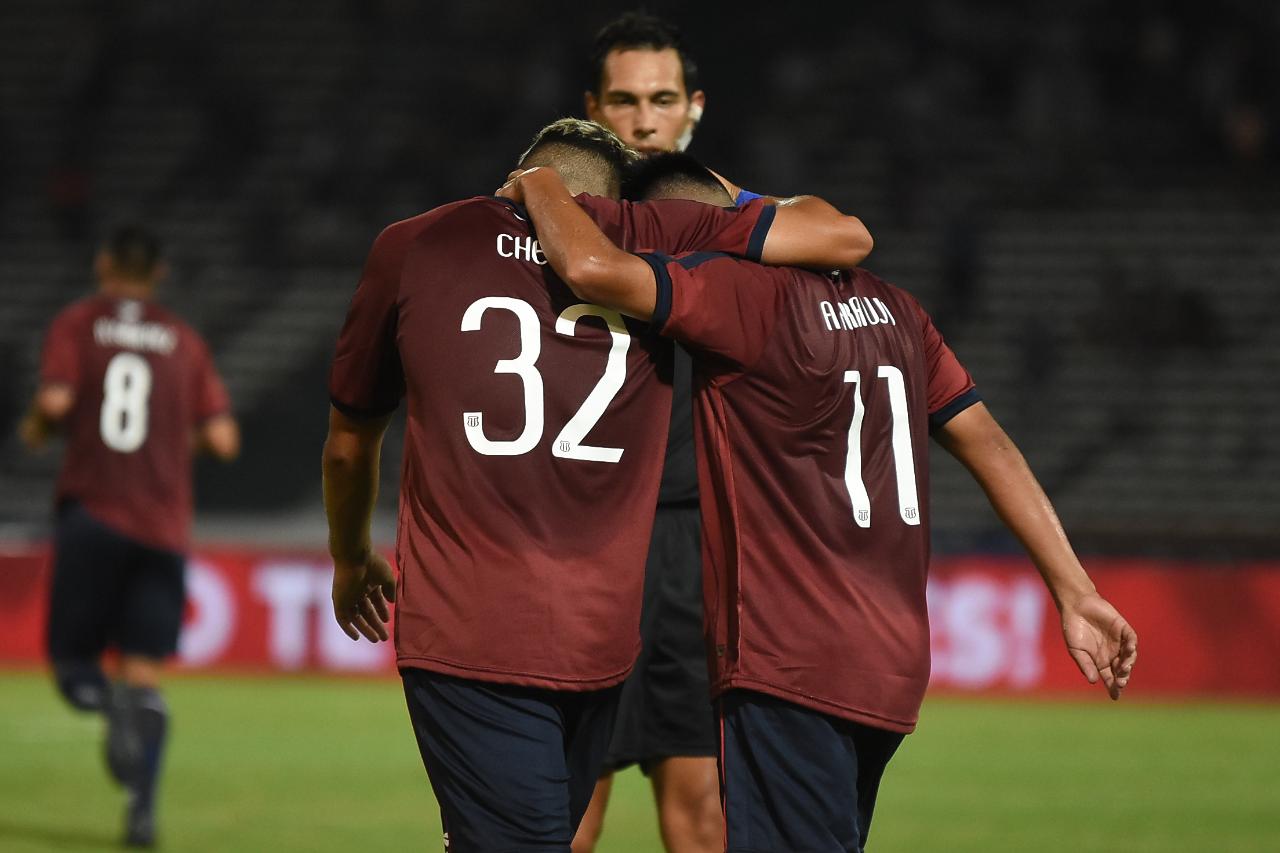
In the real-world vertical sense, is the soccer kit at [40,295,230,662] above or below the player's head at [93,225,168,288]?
below

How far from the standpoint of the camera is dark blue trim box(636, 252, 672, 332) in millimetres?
3363

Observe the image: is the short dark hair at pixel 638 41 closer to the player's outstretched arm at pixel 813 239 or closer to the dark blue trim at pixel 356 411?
the player's outstretched arm at pixel 813 239

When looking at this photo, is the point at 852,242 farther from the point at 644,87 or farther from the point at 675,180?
the point at 644,87

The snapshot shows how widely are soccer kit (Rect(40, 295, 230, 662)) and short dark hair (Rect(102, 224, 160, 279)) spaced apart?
0.17m

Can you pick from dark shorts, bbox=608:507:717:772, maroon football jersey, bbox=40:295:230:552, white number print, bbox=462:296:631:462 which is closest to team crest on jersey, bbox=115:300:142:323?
maroon football jersey, bbox=40:295:230:552

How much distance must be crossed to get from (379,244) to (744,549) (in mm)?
872

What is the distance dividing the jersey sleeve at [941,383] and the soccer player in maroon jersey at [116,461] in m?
4.41

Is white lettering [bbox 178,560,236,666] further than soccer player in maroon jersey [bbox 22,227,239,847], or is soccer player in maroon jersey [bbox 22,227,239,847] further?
white lettering [bbox 178,560,236,666]

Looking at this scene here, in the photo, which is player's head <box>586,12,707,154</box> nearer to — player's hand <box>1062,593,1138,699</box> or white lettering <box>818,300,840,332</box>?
white lettering <box>818,300,840,332</box>

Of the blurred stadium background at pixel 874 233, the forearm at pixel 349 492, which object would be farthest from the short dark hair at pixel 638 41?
the blurred stadium background at pixel 874 233

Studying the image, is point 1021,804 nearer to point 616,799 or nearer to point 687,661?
point 616,799

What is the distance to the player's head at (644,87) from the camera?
17.3 feet

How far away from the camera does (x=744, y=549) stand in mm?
A: 3512

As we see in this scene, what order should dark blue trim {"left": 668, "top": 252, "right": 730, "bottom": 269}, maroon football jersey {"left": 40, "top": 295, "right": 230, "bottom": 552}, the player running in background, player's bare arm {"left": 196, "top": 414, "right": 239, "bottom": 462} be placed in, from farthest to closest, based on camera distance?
player's bare arm {"left": 196, "top": 414, "right": 239, "bottom": 462} < maroon football jersey {"left": 40, "top": 295, "right": 230, "bottom": 552} < the player running in background < dark blue trim {"left": 668, "top": 252, "right": 730, "bottom": 269}
